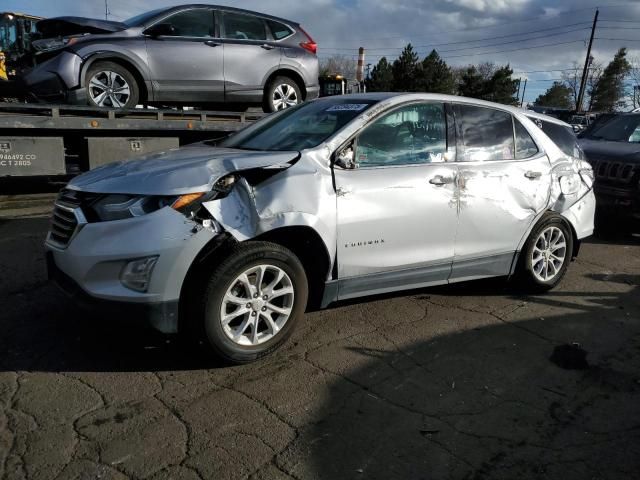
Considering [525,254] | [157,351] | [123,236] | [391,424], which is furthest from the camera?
[525,254]

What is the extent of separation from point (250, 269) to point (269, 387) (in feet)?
2.34

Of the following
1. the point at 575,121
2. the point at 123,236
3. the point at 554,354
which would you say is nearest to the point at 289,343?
the point at 123,236

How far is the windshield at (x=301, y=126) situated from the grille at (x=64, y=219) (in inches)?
51.8

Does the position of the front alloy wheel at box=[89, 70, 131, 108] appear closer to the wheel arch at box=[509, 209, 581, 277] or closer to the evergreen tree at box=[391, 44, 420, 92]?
the wheel arch at box=[509, 209, 581, 277]

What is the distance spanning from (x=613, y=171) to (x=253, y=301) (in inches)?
257

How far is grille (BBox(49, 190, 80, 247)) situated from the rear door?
4.85 metres

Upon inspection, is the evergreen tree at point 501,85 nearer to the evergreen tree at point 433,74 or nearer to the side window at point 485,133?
the evergreen tree at point 433,74

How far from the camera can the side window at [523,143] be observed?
477 cm

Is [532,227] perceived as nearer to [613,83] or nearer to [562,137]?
[562,137]

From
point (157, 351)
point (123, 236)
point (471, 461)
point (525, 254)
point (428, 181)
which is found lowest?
point (471, 461)

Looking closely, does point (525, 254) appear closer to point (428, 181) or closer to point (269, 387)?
point (428, 181)

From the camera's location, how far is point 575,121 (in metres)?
28.8

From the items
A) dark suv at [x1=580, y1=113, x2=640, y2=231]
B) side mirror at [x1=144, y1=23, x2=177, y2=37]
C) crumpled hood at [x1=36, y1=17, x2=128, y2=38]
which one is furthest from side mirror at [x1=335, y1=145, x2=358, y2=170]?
dark suv at [x1=580, y1=113, x2=640, y2=231]

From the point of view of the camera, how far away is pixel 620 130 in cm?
884
